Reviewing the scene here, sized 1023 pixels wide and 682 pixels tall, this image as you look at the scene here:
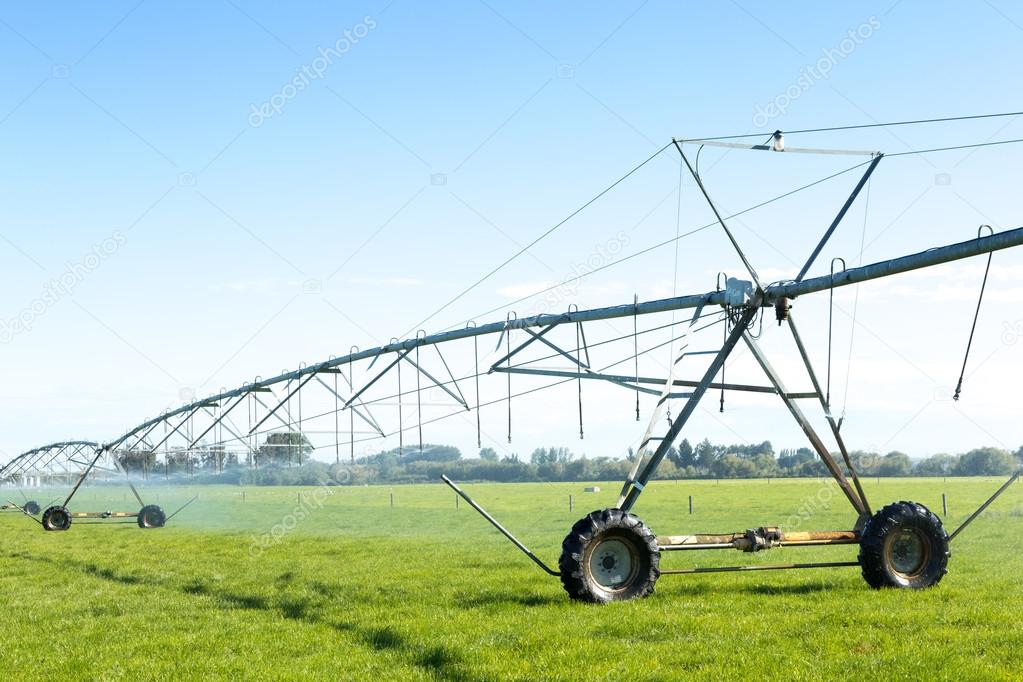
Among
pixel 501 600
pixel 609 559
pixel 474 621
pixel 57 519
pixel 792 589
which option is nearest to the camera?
pixel 474 621

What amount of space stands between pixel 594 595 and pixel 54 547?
82.5 feet

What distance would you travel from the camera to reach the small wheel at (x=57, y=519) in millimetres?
45344

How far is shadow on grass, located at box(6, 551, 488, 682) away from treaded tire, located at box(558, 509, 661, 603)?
340cm

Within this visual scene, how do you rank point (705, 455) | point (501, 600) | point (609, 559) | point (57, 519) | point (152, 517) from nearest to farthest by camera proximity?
1. point (609, 559)
2. point (501, 600)
3. point (57, 519)
4. point (152, 517)
5. point (705, 455)

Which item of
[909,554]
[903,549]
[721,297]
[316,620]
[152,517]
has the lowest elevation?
[316,620]

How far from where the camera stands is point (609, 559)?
658 inches

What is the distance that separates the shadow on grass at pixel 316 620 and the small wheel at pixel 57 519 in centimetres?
2142

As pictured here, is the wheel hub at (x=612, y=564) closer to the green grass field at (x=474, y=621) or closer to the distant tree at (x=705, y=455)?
the green grass field at (x=474, y=621)

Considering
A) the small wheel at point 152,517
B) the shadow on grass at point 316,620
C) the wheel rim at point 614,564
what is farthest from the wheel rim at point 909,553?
the small wheel at point 152,517

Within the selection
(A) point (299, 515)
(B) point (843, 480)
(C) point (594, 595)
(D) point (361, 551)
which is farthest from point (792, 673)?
(A) point (299, 515)

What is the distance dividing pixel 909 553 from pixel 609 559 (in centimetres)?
615

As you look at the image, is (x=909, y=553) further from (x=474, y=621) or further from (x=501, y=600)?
(x=474, y=621)

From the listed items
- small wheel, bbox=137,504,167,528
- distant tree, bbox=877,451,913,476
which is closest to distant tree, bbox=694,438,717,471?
distant tree, bbox=877,451,913,476

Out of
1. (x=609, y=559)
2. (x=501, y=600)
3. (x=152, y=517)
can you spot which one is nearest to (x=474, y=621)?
(x=501, y=600)
